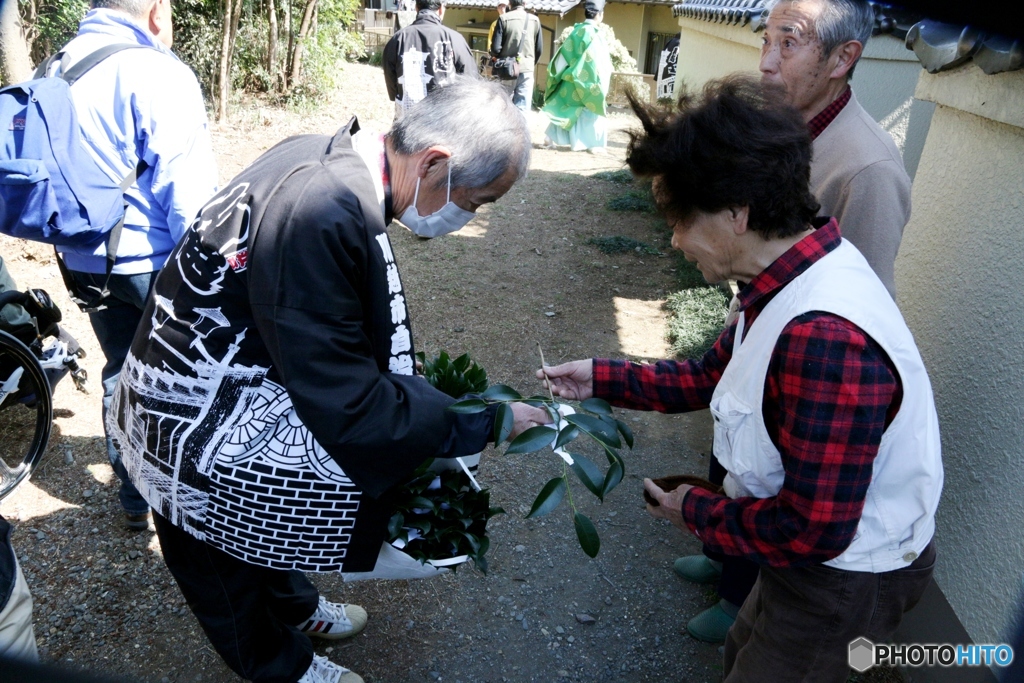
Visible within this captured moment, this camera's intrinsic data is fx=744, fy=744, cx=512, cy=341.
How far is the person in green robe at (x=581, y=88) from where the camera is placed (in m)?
9.92

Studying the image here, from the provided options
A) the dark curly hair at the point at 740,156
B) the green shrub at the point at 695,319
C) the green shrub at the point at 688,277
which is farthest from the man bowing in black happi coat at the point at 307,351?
the green shrub at the point at 688,277

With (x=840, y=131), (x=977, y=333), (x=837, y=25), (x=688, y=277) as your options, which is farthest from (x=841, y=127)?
(x=688, y=277)

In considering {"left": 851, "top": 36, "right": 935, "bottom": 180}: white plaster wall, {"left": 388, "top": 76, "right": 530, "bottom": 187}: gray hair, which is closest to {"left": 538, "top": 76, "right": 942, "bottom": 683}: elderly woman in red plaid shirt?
{"left": 388, "top": 76, "right": 530, "bottom": 187}: gray hair

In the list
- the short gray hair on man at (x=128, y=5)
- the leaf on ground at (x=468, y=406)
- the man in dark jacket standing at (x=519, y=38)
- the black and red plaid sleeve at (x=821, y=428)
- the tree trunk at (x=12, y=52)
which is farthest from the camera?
the man in dark jacket standing at (x=519, y=38)

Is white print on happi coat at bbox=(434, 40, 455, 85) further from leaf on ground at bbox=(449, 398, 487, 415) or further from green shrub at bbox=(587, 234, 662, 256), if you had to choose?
leaf on ground at bbox=(449, 398, 487, 415)

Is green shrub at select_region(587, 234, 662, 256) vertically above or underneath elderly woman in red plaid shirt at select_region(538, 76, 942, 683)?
underneath

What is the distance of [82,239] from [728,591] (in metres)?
2.60

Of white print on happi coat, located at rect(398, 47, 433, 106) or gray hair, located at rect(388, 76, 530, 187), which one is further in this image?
white print on happi coat, located at rect(398, 47, 433, 106)

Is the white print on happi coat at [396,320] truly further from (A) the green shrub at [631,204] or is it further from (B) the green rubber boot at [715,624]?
(A) the green shrub at [631,204]

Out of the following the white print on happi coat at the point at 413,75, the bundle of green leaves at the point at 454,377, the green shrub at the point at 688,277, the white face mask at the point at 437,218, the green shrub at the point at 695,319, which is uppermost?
the white face mask at the point at 437,218

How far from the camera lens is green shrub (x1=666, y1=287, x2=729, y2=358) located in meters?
4.98

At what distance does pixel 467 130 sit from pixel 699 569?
2143mm

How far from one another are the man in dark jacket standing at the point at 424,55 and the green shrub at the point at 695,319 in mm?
3032

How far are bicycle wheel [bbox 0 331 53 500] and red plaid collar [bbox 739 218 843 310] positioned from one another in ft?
10.1
